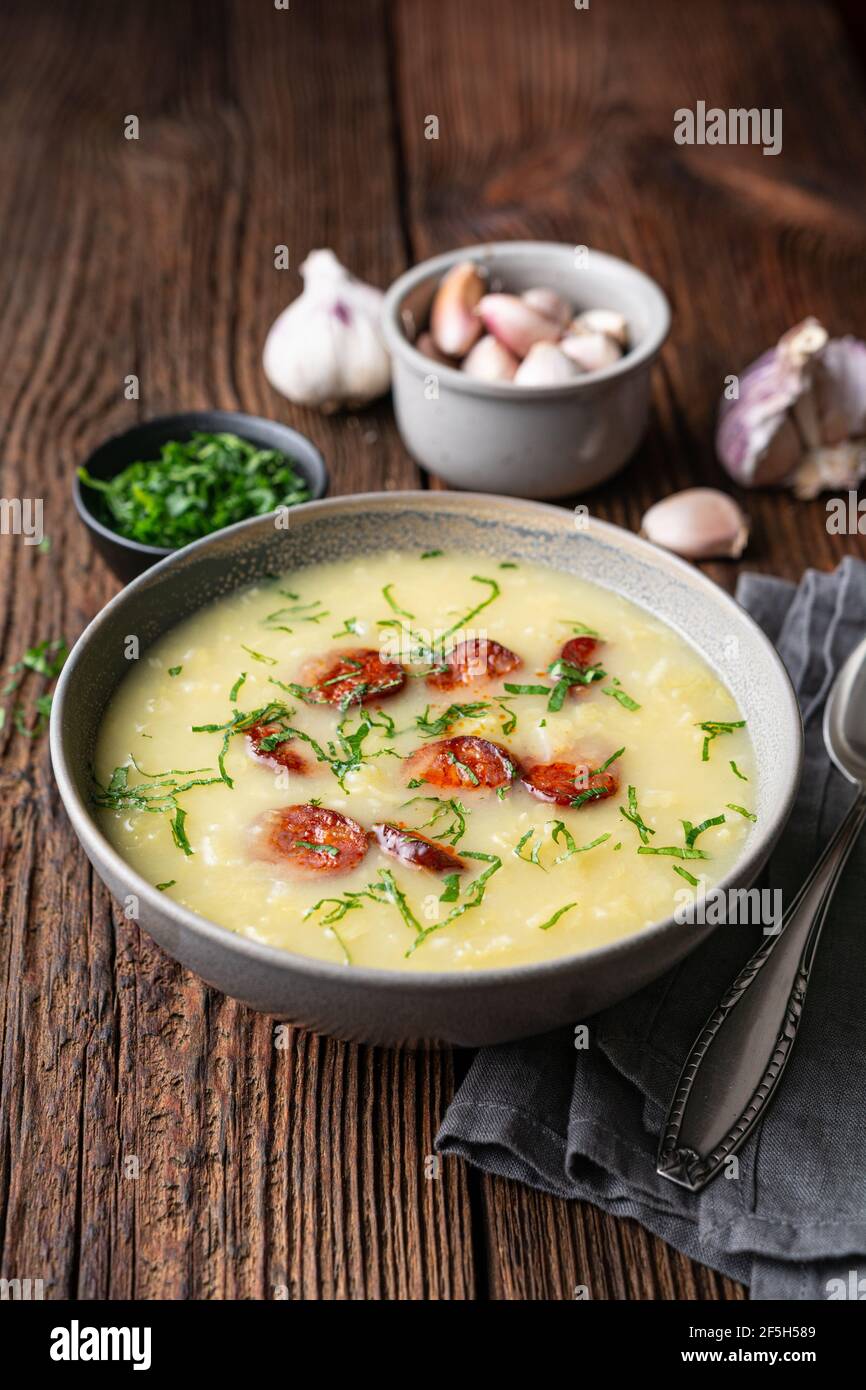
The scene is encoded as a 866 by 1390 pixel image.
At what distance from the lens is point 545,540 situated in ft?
8.16

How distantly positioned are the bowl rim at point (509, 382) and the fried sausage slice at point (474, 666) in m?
0.77

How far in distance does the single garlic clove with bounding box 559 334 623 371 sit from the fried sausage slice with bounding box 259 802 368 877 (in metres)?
1.38

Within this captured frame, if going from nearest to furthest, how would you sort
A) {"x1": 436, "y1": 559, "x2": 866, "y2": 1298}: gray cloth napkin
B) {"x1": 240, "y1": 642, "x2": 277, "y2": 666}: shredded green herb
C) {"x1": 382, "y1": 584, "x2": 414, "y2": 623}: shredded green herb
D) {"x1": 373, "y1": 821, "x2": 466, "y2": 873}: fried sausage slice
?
{"x1": 436, "y1": 559, "x2": 866, "y2": 1298}: gray cloth napkin
{"x1": 373, "y1": 821, "x2": 466, "y2": 873}: fried sausage slice
{"x1": 240, "y1": 642, "x2": 277, "y2": 666}: shredded green herb
{"x1": 382, "y1": 584, "x2": 414, "y2": 623}: shredded green herb

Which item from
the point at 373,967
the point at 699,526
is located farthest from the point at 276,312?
the point at 373,967

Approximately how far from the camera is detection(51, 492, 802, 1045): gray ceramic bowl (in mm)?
1698

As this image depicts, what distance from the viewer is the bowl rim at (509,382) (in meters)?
2.85

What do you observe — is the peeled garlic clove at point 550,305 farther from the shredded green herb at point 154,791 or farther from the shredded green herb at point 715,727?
the shredded green herb at point 154,791

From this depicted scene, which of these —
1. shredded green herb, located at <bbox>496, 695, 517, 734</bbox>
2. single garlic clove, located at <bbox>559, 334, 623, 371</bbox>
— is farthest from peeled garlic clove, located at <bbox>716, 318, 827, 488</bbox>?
shredded green herb, located at <bbox>496, 695, 517, 734</bbox>

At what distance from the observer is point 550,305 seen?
122 inches

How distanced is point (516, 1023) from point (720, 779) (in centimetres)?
55

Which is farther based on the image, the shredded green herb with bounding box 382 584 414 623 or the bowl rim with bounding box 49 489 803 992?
the shredded green herb with bounding box 382 584 414 623

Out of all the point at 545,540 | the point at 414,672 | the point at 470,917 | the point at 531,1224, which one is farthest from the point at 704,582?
the point at 531,1224

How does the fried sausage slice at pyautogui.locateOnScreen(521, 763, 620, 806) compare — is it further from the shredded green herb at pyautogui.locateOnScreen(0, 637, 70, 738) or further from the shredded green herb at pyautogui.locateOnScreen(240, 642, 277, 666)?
the shredded green herb at pyautogui.locateOnScreen(0, 637, 70, 738)

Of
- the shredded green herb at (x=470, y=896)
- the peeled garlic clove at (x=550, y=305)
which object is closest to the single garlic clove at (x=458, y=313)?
the peeled garlic clove at (x=550, y=305)
